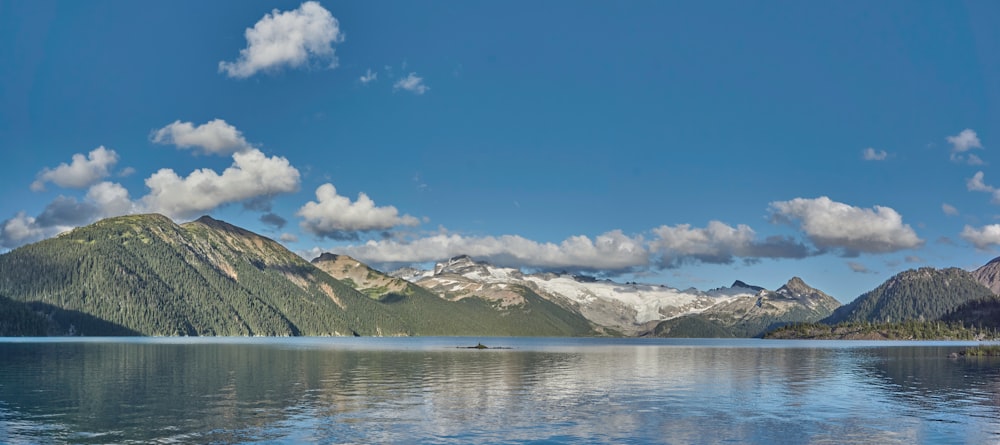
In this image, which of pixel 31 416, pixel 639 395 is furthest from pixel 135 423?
pixel 639 395

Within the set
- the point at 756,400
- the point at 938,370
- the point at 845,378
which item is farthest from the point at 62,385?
the point at 938,370

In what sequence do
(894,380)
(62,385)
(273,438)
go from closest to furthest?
(273,438) < (62,385) < (894,380)

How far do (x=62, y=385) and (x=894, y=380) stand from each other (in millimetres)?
122420

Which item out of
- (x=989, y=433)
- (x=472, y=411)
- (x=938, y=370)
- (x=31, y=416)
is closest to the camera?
(x=989, y=433)

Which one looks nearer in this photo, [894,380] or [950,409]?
[950,409]

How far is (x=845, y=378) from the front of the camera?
13025 cm

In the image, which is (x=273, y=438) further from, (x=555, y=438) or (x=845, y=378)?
(x=845, y=378)

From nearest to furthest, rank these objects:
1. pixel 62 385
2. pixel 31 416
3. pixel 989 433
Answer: pixel 989 433, pixel 31 416, pixel 62 385

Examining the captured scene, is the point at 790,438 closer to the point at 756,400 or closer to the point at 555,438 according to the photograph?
the point at 555,438

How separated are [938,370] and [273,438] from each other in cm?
13819

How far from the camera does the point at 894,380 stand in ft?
414

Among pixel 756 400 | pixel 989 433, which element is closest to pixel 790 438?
pixel 989 433

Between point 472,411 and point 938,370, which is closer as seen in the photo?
point 472,411

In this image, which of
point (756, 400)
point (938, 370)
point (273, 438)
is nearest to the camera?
point (273, 438)
